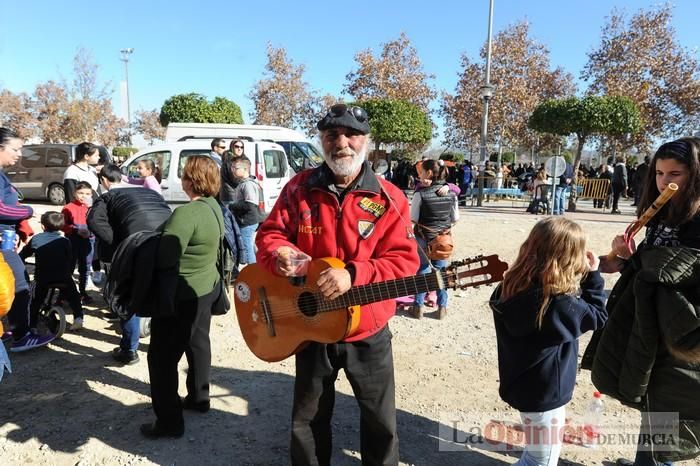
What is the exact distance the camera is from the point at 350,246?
213 centimetres

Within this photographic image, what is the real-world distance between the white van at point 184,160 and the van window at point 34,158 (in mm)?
6319

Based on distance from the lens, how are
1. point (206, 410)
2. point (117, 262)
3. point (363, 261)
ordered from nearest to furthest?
point (363, 261) < point (117, 262) < point (206, 410)

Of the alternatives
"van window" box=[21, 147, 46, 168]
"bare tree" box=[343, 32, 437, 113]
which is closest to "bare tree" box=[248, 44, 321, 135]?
"bare tree" box=[343, 32, 437, 113]

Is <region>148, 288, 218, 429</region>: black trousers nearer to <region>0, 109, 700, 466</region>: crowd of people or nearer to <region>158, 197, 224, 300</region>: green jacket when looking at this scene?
<region>158, 197, 224, 300</region>: green jacket

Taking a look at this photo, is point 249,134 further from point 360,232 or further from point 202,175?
point 360,232

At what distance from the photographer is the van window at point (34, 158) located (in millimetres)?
14211

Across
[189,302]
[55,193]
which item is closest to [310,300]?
[189,302]

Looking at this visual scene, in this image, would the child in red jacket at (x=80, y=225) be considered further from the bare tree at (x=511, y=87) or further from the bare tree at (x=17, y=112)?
the bare tree at (x=17, y=112)

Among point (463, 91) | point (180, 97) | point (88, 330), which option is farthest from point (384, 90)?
point (88, 330)

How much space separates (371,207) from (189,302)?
1.58 m

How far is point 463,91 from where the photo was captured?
28969mm

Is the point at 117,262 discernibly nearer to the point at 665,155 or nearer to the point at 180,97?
the point at 665,155

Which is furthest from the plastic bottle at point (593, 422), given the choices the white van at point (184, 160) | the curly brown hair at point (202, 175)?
the white van at point (184, 160)

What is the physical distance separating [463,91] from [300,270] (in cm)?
2955
